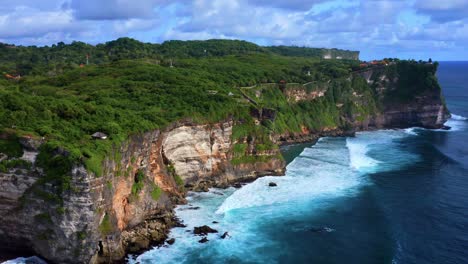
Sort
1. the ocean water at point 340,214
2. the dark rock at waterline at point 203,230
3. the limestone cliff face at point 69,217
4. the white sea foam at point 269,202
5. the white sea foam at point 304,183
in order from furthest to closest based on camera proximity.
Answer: the white sea foam at point 304,183, the dark rock at waterline at point 203,230, the white sea foam at point 269,202, the ocean water at point 340,214, the limestone cliff face at point 69,217

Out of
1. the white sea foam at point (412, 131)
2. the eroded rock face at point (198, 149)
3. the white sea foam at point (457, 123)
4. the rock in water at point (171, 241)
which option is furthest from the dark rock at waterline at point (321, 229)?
the white sea foam at point (457, 123)

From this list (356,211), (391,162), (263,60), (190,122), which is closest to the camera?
(356,211)

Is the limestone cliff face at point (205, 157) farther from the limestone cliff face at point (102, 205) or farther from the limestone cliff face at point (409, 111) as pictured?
the limestone cliff face at point (409, 111)

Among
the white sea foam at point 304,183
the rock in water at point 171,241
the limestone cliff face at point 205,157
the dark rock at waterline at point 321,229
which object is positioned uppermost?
the limestone cliff face at point 205,157

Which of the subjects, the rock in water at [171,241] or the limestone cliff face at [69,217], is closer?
the limestone cliff face at [69,217]

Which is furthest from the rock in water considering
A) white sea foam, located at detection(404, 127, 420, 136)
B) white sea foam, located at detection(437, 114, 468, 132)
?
white sea foam, located at detection(437, 114, 468, 132)

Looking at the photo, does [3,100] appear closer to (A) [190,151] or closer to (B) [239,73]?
(A) [190,151]

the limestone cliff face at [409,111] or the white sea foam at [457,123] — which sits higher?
the limestone cliff face at [409,111]

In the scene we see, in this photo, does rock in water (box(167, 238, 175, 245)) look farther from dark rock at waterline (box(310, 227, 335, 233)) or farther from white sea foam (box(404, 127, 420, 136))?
white sea foam (box(404, 127, 420, 136))

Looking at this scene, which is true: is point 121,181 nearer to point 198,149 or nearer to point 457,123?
point 198,149

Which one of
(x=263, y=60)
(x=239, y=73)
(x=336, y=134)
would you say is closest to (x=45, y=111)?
(x=239, y=73)
